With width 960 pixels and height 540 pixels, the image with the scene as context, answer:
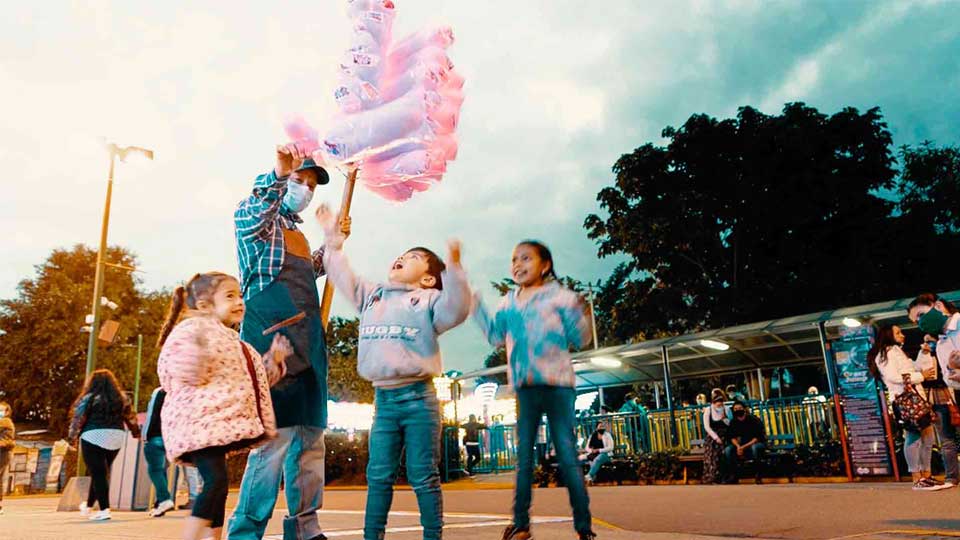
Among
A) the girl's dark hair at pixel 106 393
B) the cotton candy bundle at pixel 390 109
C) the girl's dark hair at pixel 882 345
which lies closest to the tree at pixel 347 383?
the girl's dark hair at pixel 106 393

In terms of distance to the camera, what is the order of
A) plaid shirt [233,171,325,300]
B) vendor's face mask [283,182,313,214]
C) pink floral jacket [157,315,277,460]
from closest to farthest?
1. pink floral jacket [157,315,277,460]
2. plaid shirt [233,171,325,300]
3. vendor's face mask [283,182,313,214]

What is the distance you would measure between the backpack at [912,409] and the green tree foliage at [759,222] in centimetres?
1860

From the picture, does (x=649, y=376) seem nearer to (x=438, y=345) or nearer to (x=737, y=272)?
(x=737, y=272)

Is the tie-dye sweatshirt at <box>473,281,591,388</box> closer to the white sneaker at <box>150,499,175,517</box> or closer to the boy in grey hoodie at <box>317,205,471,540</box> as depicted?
the boy in grey hoodie at <box>317,205,471,540</box>

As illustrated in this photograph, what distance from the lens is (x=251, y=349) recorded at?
3613mm

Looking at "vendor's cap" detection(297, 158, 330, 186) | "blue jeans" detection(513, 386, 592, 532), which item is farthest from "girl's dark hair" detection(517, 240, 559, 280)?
"vendor's cap" detection(297, 158, 330, 186)

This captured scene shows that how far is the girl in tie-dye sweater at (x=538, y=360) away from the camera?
4328 mm

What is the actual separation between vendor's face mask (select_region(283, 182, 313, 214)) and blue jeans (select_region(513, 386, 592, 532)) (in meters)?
1.70

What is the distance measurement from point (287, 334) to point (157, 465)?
5.68m

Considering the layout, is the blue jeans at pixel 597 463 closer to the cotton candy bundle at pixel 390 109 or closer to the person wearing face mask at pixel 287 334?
the cotton candy bundle at pixel 390 109

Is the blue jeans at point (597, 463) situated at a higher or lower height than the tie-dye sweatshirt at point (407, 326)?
lower

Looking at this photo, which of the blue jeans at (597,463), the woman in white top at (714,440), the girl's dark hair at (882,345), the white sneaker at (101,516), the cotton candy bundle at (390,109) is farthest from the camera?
the blue jeans at (597,463)

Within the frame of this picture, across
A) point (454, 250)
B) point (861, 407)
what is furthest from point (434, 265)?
point (861, 407)

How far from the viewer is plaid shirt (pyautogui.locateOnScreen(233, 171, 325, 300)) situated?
3.77 metres
